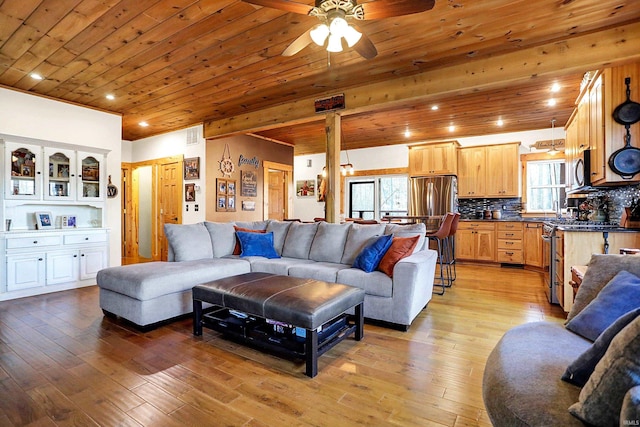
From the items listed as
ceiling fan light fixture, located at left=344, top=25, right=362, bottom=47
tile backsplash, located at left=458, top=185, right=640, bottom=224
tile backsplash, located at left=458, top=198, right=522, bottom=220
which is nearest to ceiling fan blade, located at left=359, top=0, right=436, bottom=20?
ceiling fan light fixture, located at left=344, top=25, right=362, bottom=47

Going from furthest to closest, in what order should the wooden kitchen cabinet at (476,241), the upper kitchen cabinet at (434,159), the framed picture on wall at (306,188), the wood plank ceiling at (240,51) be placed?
1. the framed picture on wall at (306,188)
2. the upper kitchen cabinet at (434,159)
3. the wooden kitchen cabinet at (476,241)
4. the wood plank ceiling at (240,51)

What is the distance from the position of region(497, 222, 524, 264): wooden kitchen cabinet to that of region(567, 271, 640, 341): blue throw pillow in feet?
16.3

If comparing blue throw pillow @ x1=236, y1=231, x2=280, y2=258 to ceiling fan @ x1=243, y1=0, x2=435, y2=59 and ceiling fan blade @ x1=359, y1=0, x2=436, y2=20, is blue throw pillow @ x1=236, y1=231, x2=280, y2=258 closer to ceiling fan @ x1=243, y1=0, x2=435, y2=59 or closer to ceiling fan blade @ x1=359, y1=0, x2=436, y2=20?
ceiling fan @ x1=243, y1=0, x2=435, y2=59

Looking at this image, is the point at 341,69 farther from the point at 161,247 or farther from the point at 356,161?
the point at 161,247

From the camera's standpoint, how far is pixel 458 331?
2.90 m

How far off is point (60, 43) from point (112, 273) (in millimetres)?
2343

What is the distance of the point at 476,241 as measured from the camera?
6.38m

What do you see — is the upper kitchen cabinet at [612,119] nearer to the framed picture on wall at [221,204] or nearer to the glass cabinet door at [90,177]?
the framed picture on wall at [221,204]

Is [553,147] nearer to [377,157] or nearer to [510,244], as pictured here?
[510,244]

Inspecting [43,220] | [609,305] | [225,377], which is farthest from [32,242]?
[609,305]

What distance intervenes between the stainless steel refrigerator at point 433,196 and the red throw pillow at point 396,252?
343 centimetres

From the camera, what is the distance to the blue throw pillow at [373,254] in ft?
10.5

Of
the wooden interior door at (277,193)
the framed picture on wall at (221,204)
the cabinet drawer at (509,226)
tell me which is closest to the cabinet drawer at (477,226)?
the cabinet drawer at (509,226)

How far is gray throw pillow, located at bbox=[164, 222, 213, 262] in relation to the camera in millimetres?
3770
